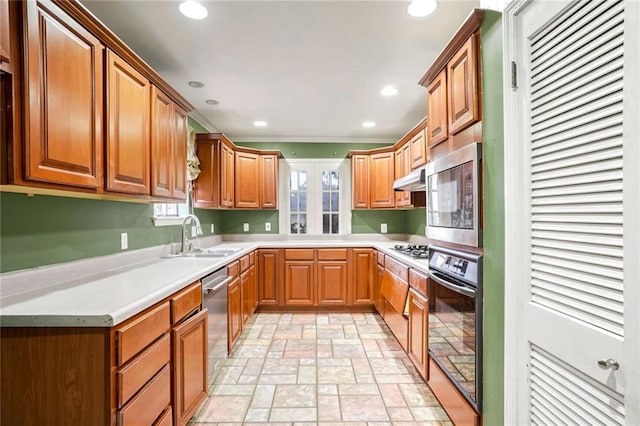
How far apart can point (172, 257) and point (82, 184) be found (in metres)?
1.36

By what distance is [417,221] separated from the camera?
4.24m

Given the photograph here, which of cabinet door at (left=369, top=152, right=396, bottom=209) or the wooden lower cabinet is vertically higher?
cabinet door at (left=369, top=152, right=396, bottom=209)

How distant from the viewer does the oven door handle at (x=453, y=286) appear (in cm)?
154

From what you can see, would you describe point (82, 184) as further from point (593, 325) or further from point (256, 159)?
point (256, 159)

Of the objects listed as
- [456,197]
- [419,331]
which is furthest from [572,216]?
[419,331]

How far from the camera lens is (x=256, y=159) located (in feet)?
14.1

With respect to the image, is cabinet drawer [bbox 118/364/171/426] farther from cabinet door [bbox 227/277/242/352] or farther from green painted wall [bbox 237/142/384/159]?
green painted wall [bbox 237/142/384/159]

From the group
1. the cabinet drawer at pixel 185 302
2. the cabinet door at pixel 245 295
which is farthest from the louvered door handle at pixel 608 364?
the cabinet door at pixel 245 295

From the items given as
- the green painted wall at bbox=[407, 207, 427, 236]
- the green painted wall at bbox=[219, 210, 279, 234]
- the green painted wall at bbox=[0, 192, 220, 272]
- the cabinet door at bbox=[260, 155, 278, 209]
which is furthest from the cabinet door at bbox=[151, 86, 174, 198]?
the green painted wall at bbox=[407, 207, 427, 236]

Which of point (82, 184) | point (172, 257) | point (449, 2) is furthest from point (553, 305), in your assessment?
point (172, 257)

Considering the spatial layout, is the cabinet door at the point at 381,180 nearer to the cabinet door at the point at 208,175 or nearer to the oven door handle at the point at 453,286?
the cabinet door at the point at 208,175

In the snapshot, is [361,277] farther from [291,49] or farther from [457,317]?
[291,49]

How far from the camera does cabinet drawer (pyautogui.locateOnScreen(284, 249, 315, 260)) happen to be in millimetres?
3914

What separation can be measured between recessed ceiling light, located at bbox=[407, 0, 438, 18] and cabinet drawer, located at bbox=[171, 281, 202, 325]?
6.87ft
